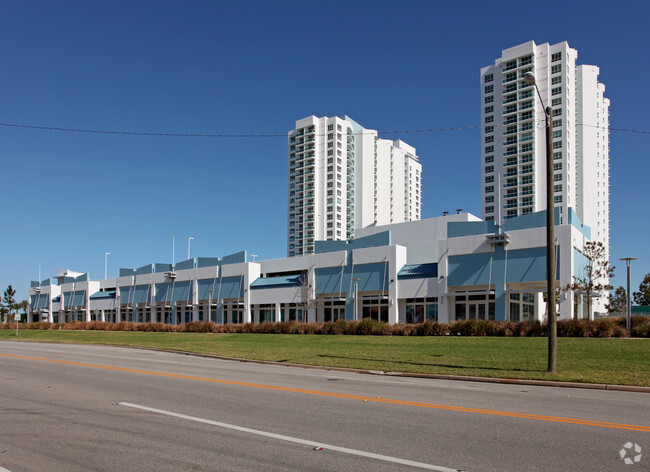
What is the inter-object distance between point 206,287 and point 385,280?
2576 centimetres

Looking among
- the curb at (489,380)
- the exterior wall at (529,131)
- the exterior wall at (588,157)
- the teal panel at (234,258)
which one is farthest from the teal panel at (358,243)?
the exterior wall at (588,157)

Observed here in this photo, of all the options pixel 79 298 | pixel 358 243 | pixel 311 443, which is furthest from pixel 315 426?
pixel 79 298

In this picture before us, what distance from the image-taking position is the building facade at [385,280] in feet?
123

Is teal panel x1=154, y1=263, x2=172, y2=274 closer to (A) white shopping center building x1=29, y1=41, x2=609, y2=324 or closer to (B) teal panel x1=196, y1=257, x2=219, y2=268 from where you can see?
(A) white shopping center building x1=29, y1=41, x2=609, y2=324

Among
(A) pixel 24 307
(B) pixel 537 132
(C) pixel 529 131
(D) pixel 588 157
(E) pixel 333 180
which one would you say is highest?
(C) pixel 529 131

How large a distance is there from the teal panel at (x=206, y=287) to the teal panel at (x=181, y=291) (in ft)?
5.79

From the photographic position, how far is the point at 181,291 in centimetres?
6506

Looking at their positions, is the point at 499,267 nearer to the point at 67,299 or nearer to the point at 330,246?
the point at 330,246

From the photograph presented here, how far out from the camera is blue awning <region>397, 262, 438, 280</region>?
141ft

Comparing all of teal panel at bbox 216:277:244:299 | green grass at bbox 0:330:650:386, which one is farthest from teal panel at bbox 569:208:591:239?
teal panel at bbox 216:277:244:299

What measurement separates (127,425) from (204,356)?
15.0 m

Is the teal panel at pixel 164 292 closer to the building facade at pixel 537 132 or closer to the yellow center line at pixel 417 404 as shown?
the yellow center line at pixel 417 404

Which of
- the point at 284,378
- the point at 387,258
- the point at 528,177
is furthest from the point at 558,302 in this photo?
the point at 528,177

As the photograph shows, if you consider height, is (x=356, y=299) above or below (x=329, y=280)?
below
